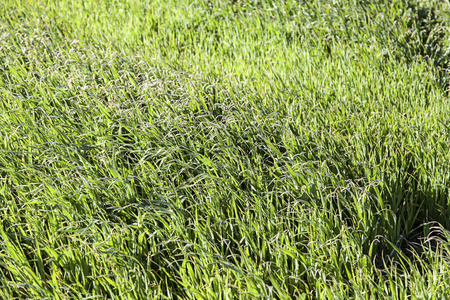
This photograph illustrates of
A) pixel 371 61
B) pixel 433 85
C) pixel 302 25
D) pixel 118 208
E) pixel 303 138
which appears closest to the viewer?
pixel 118 208

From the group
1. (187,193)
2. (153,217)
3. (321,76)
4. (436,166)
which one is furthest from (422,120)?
(153,217)

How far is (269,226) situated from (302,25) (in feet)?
8.97

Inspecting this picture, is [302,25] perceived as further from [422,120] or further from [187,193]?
[187,193]

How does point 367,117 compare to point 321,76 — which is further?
point 321,76

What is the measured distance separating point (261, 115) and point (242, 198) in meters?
0.68

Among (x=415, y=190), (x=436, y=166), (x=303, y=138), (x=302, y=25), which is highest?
(x=302, y=25)

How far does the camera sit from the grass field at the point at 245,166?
5.97 feet

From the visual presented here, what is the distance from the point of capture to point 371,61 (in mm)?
3469

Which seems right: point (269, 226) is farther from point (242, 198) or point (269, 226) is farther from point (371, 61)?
point (371, 61)

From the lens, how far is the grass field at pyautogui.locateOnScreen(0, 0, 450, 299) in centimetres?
182

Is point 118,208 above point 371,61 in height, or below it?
below

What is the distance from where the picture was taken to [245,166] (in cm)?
238

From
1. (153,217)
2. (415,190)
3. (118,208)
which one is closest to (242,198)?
(153,217)

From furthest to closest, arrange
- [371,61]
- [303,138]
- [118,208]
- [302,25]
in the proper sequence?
[302,25] → [371,61] → [303,138] → [118,208]
